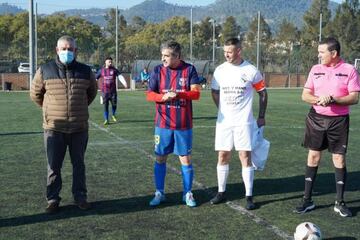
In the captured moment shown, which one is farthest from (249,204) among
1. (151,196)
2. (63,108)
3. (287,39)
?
(287,39)

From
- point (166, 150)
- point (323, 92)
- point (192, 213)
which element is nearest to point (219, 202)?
point (192, 213)

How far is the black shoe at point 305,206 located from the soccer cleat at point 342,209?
0.26 meters

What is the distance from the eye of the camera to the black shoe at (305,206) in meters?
5.75

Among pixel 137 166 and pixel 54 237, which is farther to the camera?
pixel 137 166

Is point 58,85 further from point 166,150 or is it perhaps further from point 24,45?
point 24,45

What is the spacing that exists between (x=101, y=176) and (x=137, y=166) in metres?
0.85

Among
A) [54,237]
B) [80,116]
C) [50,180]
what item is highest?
[80,116]

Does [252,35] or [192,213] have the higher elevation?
[252,35]

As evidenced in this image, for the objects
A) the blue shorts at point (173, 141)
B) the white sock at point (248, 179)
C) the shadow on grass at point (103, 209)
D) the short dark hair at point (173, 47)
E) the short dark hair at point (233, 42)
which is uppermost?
the short dark hair at point (233, 42)

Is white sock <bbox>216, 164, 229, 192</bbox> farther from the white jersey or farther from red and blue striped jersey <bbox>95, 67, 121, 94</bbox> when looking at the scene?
red and blue striped jersey <bbox>95, 67, 121, 94</bbox>

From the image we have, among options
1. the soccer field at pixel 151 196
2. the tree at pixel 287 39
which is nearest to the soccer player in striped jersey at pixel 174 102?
the soccer field at pixel 151 196

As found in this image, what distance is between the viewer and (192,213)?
18.7 feet

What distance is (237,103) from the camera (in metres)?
5.86

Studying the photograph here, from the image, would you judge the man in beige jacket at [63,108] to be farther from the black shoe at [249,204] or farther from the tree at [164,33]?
the tree at [164,33]
